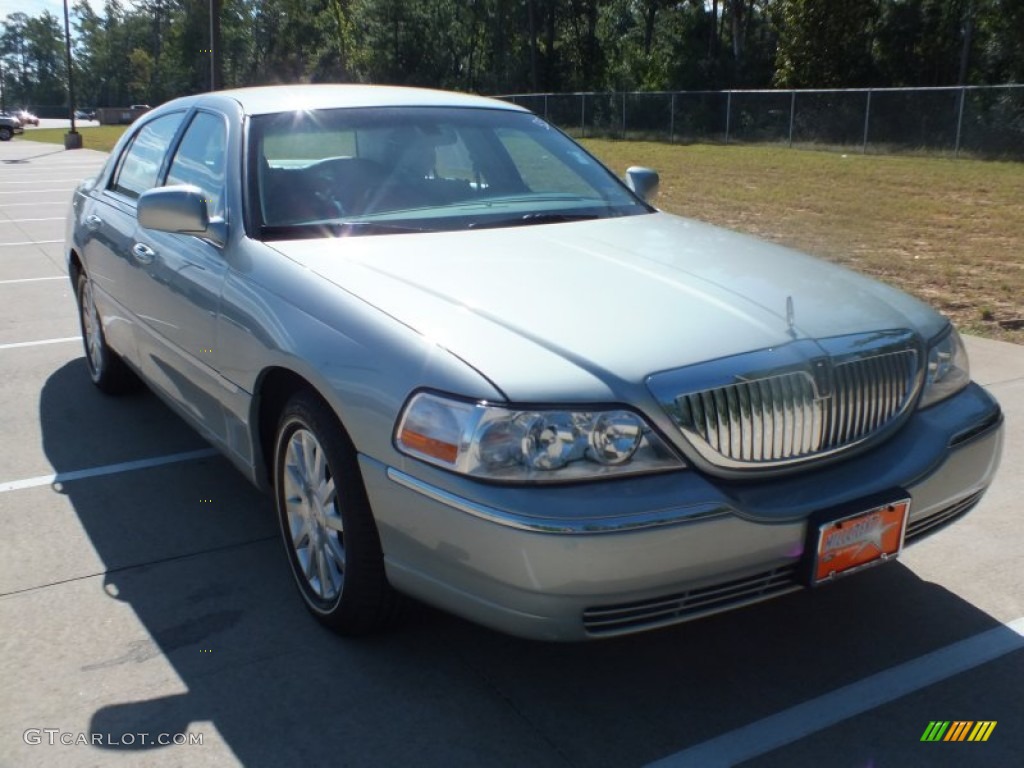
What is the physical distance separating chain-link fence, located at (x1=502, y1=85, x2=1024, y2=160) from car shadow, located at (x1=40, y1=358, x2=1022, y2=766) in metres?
23.5

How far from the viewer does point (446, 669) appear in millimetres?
3146

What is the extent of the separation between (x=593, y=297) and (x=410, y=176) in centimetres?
134

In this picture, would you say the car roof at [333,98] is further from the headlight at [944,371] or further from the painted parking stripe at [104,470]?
the headlight at [944,371]

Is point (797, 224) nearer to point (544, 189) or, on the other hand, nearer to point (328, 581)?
point (544, 189)

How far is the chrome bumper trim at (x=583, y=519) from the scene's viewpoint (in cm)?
251

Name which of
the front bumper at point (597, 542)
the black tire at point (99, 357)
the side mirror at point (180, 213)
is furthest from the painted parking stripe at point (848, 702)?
the black tire at point (99, 357)

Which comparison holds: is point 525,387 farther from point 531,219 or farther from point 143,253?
point 143,253

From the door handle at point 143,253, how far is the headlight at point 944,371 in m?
3.02

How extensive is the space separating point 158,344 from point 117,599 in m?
1.23

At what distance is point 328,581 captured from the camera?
129 inches

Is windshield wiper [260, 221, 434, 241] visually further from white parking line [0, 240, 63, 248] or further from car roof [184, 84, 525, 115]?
white parking line [0, 240, 63, 248]

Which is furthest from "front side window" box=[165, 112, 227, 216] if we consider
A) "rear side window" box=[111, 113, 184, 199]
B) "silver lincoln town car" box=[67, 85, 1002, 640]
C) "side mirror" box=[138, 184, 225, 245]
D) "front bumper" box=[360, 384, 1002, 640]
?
"front bumper" box=[360, 384, 1002, 640]

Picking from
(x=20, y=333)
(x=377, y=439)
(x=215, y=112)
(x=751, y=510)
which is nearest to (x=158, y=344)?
(x=215, y=112)

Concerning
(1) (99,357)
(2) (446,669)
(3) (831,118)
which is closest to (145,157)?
(1) (99,357)
